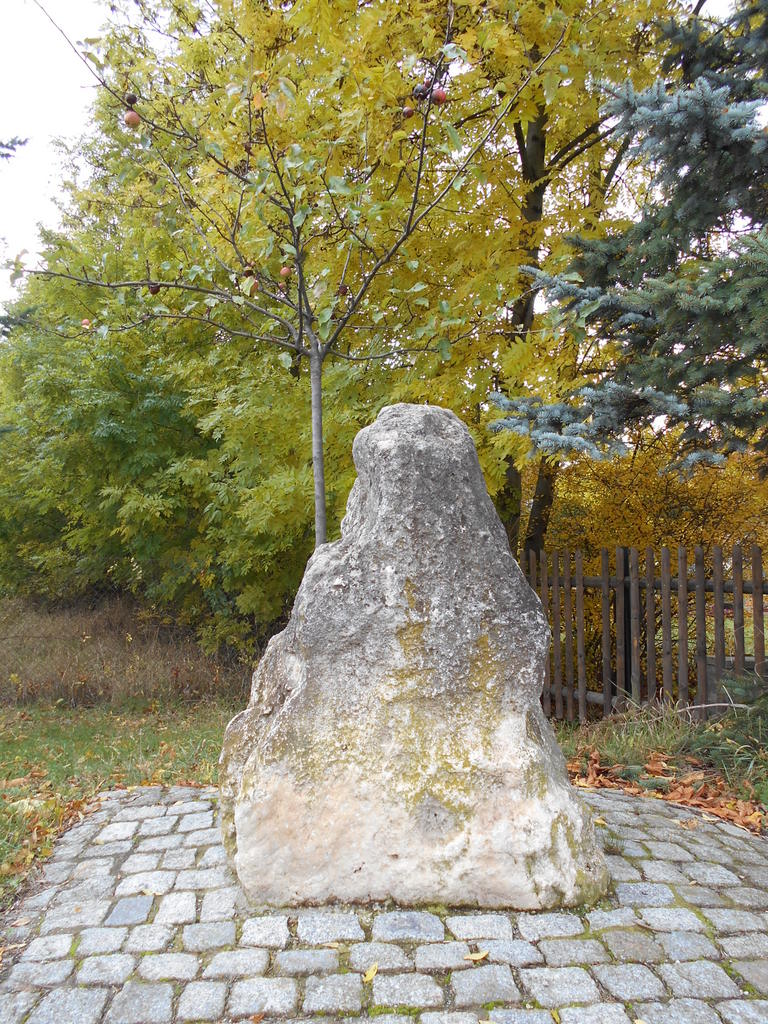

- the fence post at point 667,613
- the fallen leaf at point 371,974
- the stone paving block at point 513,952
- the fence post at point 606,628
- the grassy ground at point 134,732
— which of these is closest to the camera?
the fallen leaf at point 371,974

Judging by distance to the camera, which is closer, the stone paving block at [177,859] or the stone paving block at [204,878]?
the stone paving block at [204,878]

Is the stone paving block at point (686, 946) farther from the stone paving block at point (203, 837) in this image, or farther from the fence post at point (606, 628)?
the fence post at point (606, 628)

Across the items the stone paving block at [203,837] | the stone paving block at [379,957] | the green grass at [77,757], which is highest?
the stone paving block at [203,837]

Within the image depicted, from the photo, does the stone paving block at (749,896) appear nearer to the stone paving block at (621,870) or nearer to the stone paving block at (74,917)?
the stone paving block at (621,870)

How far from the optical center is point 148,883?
3.38 m

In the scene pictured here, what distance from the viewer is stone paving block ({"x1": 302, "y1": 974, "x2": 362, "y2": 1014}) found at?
2496mm

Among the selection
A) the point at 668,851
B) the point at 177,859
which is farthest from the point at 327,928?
the point at 668,851

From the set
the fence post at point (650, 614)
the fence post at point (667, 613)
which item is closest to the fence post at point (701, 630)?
the fence post at point (667, 613)

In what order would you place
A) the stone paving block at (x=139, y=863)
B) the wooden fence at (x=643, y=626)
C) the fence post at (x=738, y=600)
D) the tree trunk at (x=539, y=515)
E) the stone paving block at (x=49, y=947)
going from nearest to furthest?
1. the stone paving block at (x=49, y=947)
2. the stone paving block at (x=139, y=863)
3. the fence post at (x=738, y=600)
4. the wooden fence at (x=643, y=626)
5. the tree trunk at (x=539, y=515)

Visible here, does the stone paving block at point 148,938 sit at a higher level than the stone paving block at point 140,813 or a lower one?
lower

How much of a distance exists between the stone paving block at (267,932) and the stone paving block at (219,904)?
4.8 inches

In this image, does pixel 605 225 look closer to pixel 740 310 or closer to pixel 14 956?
pixel 740 310

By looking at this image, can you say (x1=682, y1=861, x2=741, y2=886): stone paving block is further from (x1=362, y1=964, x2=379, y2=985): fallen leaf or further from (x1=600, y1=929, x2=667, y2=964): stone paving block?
(x1=362, y1=964, x2=379, y2=985): fallen leaf

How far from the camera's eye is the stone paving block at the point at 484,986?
8.28 feet
